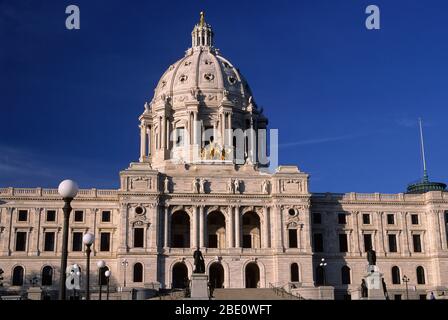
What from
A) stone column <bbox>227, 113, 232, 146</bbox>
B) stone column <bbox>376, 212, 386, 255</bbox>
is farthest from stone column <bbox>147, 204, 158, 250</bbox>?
stone column <bbox>376, 212, 386, 255</bbox>

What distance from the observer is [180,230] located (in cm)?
9225

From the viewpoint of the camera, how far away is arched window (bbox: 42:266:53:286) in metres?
88.4

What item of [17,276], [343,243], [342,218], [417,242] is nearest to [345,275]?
[343,243]

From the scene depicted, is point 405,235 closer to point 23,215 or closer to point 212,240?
point 212,240

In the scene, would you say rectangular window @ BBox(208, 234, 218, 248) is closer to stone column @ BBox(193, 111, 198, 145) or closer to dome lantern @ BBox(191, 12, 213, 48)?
stone column @ BBox(193, 111, 198, 145)

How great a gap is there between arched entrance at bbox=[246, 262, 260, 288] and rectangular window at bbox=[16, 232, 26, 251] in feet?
103

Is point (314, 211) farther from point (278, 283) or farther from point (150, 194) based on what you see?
point (150, 194)

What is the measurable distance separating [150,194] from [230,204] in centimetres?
1123

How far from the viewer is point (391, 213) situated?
95.9 metres

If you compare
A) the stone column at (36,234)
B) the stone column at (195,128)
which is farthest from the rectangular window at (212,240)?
the stone column at (36,234)

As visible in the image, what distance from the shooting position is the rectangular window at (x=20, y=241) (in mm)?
88812

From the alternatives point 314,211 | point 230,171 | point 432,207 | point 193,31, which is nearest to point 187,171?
point 230,171

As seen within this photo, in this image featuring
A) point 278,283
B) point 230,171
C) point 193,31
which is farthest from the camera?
point 193,31

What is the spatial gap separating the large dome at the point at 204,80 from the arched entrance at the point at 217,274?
115 feet
